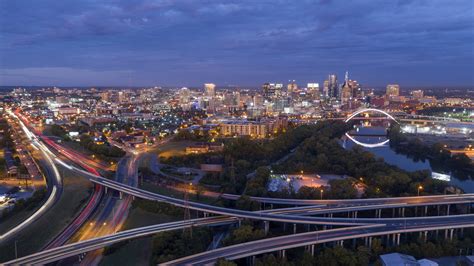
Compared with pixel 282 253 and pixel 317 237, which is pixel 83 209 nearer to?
pixel 282 253

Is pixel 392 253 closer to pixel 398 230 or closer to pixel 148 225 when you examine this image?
pixel 398 230

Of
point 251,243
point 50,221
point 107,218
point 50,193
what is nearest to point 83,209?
point 107,218

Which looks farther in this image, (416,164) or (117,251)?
(416,164)

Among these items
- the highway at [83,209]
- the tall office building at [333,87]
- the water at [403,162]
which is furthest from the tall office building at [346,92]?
the highway at [83,209]

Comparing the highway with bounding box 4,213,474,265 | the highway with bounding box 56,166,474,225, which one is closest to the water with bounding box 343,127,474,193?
the highway with bounding box 56,166,474,225

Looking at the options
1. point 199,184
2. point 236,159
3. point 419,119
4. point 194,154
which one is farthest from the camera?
point 419,119

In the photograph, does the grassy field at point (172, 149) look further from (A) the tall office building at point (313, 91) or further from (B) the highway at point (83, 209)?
(A) the tall office building at point (313, 91)

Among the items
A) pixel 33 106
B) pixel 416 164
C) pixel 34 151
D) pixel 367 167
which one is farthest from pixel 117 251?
pixel 33 106
